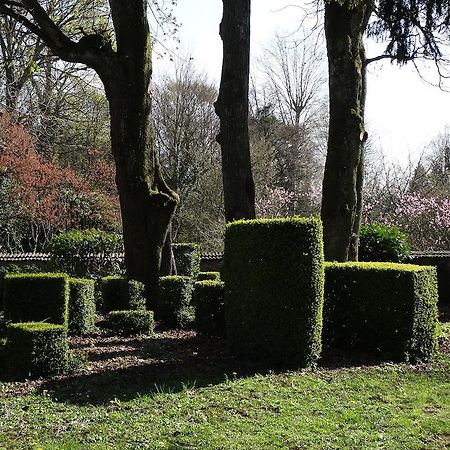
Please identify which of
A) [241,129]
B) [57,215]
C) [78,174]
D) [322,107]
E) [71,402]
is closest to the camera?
[71,402]

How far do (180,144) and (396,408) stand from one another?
822 inches

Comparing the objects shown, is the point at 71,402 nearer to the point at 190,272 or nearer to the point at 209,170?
the point at 190,272

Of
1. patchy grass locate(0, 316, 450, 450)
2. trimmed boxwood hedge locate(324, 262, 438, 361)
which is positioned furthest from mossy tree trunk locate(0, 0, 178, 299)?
trimmed boxwood hedge locate(324, 262, 438, 361)

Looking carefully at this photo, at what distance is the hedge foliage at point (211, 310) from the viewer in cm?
965

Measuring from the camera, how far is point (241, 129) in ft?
38.4

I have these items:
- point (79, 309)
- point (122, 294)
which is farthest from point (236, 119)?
point (79, 309)

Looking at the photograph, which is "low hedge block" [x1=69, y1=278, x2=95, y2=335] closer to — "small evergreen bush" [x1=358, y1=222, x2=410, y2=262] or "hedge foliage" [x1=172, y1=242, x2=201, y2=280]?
"hedge foliage" [x1=172, y1=242, x2=201, y2=280]

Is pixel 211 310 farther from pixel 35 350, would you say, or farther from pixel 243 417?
pixel 243 417

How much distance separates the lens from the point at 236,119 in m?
11.7

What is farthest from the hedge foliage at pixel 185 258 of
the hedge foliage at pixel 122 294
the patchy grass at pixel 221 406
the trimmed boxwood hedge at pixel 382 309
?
the patchy grass at pixel 221 406

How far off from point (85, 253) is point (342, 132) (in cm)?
709

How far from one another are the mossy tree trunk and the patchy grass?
3971 mm

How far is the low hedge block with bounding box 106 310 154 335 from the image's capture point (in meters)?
10.0

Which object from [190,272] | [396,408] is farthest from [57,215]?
[396,408]
